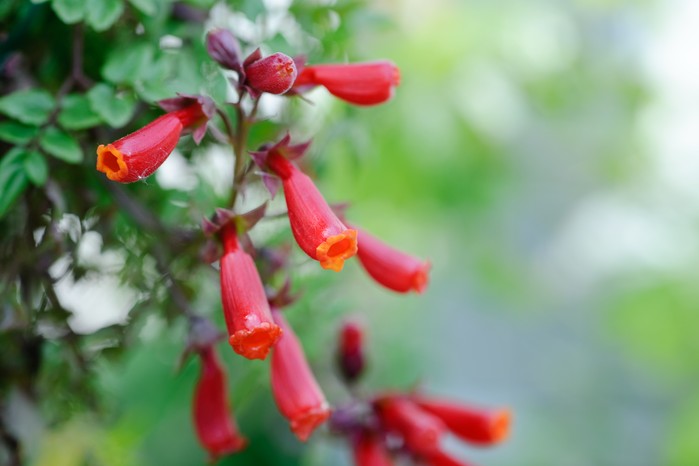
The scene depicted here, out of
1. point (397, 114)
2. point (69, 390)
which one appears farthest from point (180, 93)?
point (397, 114)

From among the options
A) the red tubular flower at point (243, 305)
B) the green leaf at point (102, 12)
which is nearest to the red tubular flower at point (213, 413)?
the red tubular flower at point (243, 305)

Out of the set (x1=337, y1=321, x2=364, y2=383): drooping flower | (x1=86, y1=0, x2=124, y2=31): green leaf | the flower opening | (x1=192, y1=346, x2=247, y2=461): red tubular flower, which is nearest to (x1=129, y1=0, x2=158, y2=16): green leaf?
(x1=86, y1=0, x2=124, y2=31): green leaf

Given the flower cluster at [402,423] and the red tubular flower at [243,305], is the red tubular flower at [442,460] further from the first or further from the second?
the red tubular flower at [243,305]

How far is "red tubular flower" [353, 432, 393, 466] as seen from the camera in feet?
2.27

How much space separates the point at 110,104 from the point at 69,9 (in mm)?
59

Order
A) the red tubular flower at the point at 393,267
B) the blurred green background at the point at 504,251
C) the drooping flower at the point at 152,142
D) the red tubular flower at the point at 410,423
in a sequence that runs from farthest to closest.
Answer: the blurred green background at the point at 504,251
the red tubular flower at the point at 410,423
the red tubular flower at the point at 393,267
the drooping flower at the point at 152,142

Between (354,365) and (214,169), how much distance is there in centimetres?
21

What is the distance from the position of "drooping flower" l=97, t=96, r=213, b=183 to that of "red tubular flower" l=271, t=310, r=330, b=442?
133mm

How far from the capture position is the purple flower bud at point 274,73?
46cm

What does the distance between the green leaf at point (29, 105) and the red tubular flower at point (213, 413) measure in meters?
0.19

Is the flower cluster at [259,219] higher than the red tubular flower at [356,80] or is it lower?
lower

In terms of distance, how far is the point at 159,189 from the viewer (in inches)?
25.3

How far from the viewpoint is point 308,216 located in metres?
0.49

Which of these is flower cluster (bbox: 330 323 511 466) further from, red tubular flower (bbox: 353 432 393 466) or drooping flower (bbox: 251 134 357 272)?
drooping flower (bbox: 251 134 357 272)
